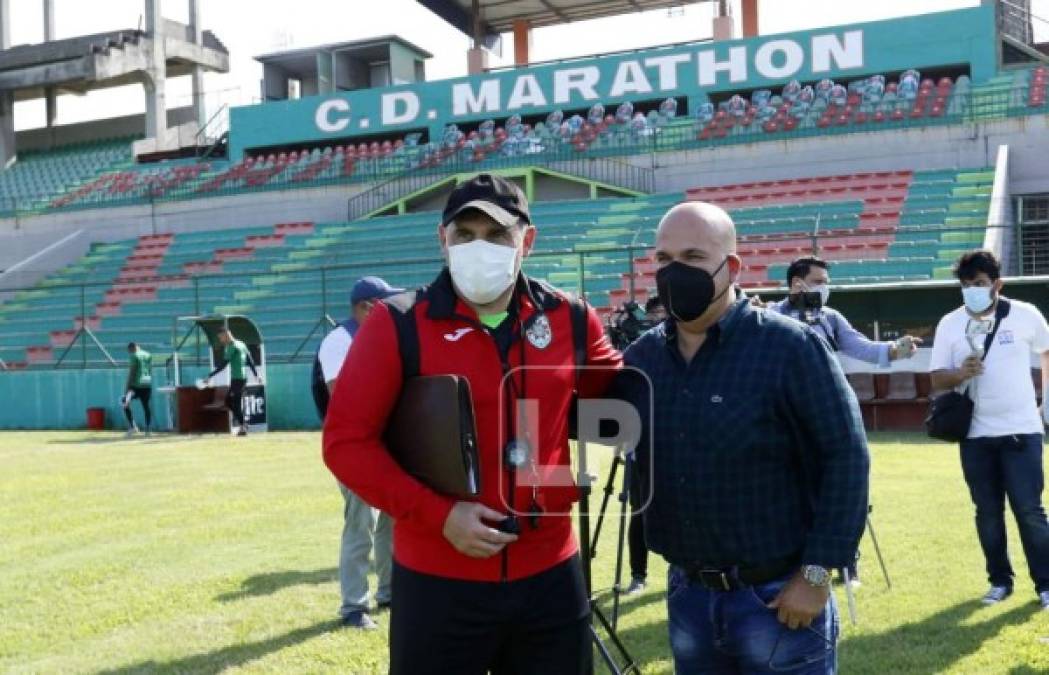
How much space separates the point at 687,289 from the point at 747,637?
892 millimetres

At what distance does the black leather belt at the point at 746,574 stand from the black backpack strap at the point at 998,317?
3.58 m

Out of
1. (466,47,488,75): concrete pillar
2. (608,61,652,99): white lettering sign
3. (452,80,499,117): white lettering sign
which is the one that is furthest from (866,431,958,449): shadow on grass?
(466,47,488,75): concrete pillar

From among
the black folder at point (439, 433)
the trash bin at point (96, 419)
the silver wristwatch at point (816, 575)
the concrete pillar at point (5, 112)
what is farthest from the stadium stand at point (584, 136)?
the black folder at point (439, 433)

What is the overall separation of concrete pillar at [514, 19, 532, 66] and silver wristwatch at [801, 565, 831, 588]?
117 ft

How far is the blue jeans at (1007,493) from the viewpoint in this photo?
586 cm

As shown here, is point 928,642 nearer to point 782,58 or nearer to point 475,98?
point 782,58

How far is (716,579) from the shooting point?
2822 millimetres

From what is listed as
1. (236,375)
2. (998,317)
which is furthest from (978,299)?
(236,375)

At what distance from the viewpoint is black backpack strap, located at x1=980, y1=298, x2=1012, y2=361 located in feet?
19.4

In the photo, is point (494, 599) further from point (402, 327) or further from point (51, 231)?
point (51, 231)

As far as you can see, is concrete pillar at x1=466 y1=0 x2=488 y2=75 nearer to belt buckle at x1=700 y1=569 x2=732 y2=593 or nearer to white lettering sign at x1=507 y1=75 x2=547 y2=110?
white lettering sign at x1=507 y1=75 x2=547 y2=110

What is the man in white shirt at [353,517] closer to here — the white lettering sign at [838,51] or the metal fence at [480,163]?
the metal fence at [480,163]

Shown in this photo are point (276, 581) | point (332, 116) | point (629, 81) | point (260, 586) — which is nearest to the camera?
point (260, 586)

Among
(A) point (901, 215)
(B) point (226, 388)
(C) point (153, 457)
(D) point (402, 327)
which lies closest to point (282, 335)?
(B) point (226, 388)
